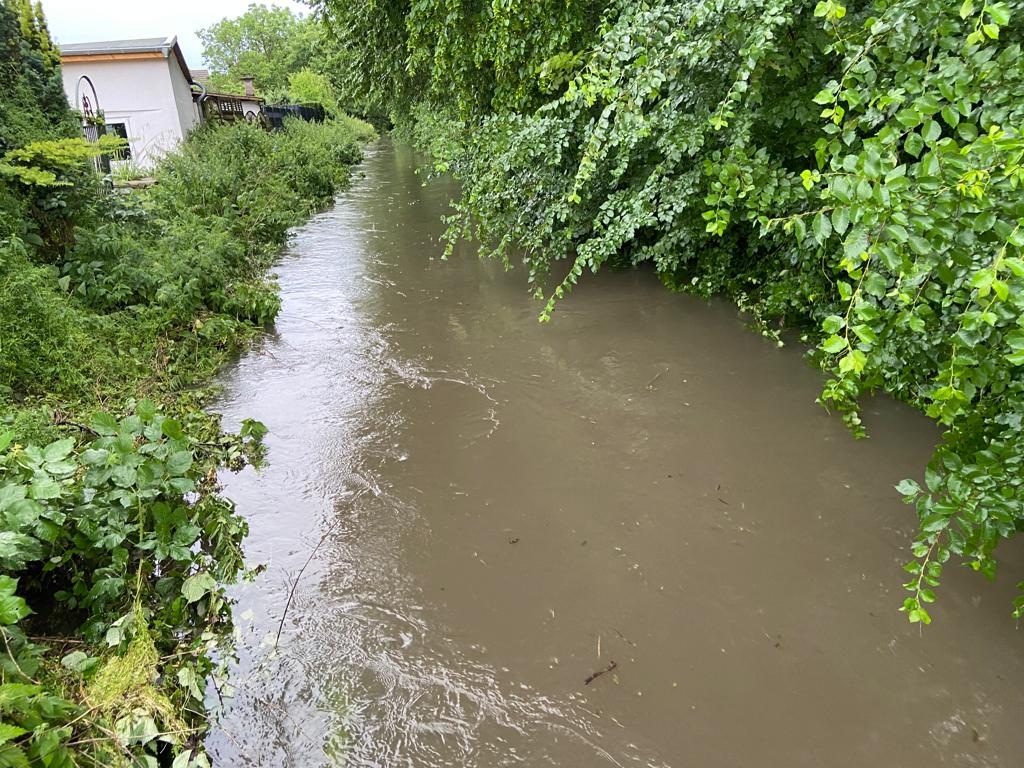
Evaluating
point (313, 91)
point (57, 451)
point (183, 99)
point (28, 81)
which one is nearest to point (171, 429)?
point (57, 451)

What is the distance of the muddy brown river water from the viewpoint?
2576 millimetres

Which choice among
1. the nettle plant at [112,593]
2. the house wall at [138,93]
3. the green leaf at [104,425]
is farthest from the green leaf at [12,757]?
the house wall at [138,93]

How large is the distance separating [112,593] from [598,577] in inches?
91.2

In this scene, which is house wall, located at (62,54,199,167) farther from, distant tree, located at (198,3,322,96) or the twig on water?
distant tree, located at (198,3,322,96)

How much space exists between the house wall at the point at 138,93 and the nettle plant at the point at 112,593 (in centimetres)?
1612

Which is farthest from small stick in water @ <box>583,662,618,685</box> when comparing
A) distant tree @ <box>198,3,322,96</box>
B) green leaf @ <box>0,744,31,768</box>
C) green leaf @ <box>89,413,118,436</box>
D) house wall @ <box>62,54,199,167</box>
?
distant tree @ <box>198,3,322,96</box>

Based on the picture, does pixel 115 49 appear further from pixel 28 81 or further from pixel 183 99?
pixel 28 81

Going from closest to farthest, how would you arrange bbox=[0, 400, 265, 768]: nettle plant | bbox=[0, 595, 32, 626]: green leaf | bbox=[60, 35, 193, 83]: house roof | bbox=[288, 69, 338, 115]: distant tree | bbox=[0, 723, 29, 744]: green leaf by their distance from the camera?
bbox=[0, 723, 29, 744]: green leaf
bbox=[0, 595, 32, 626]: green leaf
bbox=[0, 400, 265, 768]: nettle plant
bbox=[60, 35, 193, 83]: house roof
bbox=[288, 69, 338, 115]: distant tree

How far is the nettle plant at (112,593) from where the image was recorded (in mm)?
2119

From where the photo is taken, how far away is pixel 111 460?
2.93m

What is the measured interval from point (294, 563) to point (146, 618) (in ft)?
2.85

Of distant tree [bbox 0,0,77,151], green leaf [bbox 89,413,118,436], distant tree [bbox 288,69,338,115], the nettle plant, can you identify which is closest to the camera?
the nettle plant

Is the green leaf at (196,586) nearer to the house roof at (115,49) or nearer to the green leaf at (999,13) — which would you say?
the green leaf at (999,13)

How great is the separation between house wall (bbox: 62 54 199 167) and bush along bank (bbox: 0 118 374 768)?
8.65 metres
